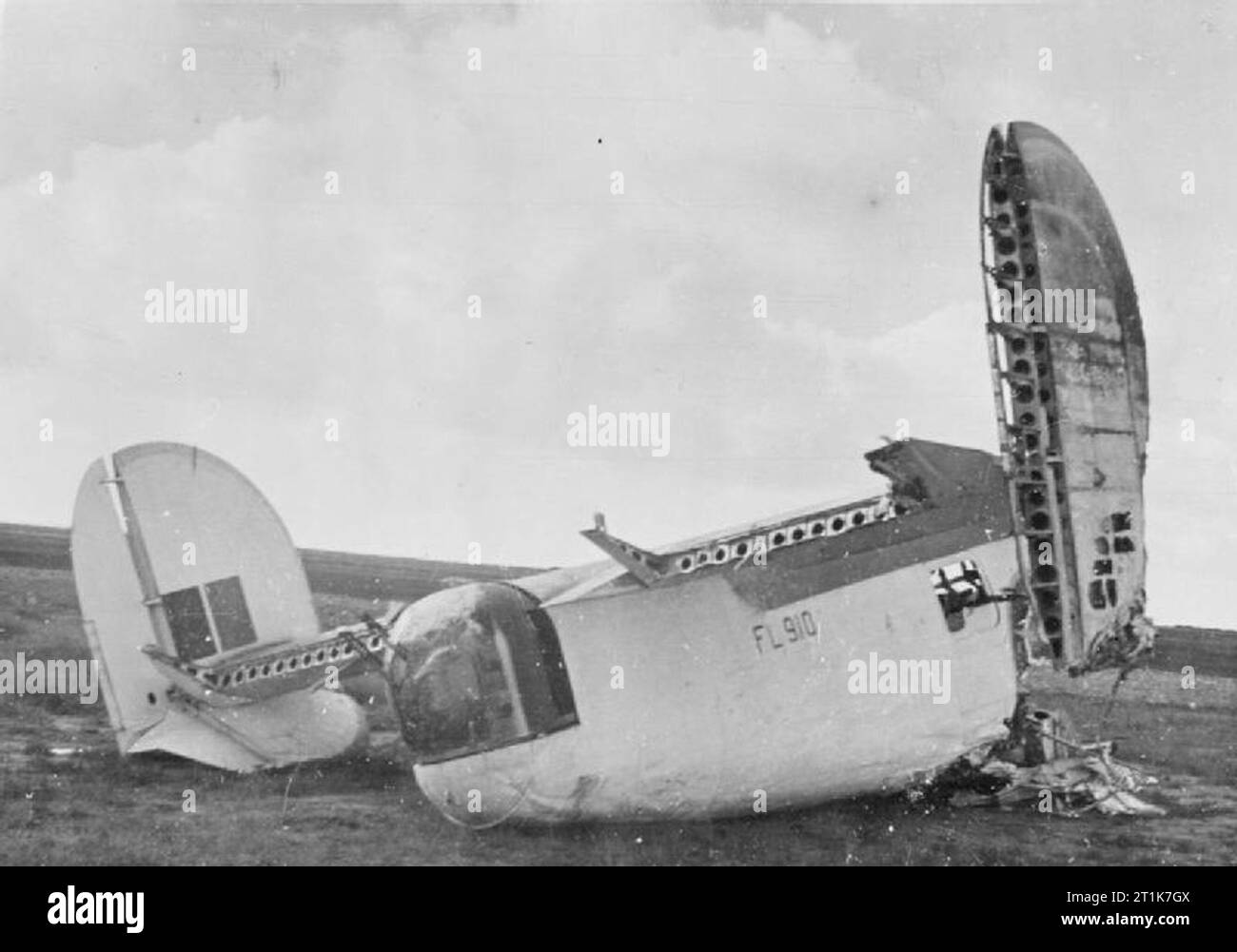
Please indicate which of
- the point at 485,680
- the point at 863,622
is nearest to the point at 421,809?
the point at 485,680

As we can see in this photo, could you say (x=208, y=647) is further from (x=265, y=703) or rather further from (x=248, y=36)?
(x=248, y=36)

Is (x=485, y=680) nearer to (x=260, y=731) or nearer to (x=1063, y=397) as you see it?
(x=260, y=731)

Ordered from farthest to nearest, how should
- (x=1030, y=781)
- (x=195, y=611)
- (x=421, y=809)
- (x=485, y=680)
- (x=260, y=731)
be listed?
(x=195, y=611) < (x=260, y=731) < (x=421, y=809) < (x=1030, y=781) < (x=485, y=680)

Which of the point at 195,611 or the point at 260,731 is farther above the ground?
the point at 195,611

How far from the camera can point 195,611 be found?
21.8 ft

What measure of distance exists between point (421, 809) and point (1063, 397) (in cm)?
348

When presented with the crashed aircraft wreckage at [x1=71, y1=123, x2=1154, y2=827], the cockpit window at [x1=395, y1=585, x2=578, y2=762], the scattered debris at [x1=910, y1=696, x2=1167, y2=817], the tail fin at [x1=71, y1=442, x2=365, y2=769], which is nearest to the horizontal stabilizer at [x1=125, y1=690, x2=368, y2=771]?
the tail fin at [x1=71, y1=442, x2=365, y2=769]

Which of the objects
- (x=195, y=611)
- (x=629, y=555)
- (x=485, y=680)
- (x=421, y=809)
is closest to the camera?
(x=629, y=555)

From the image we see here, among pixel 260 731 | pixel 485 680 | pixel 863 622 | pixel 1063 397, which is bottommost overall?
pixel 260 731

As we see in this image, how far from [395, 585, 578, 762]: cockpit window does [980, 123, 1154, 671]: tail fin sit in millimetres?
2161

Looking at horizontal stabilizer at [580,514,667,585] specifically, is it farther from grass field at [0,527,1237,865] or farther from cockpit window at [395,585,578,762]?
grass field at [0,527,1237,865]
